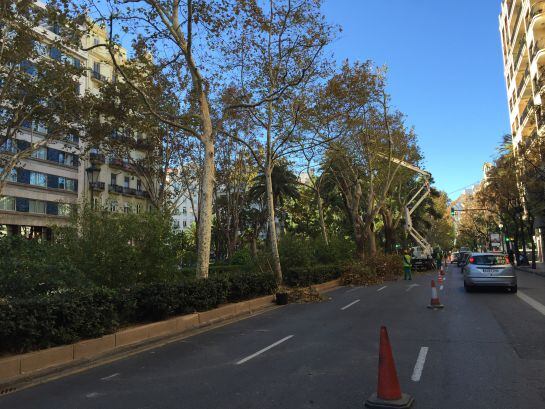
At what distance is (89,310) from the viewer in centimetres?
836

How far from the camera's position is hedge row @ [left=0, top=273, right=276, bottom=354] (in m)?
7.15

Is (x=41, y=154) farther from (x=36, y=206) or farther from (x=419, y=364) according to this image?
(x=419, y=364)

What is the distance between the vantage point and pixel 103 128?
84.8 ft

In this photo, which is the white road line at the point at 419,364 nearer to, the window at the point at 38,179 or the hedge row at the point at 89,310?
the hedge row at the point at 89,310

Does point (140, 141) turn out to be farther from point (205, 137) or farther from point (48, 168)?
point (48, 168)

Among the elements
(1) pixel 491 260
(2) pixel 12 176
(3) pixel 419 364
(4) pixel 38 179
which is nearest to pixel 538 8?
(1) pixel 491 260

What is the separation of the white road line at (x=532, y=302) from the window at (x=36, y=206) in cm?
3975

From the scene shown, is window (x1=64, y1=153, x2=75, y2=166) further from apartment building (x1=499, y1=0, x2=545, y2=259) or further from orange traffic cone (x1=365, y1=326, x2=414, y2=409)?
orange traffic cone (x1=365, y1=326, x2=414, y2=409)

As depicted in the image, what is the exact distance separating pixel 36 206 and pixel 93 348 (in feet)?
130

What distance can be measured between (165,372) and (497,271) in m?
14.9

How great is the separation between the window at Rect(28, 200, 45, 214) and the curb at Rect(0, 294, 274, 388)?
3599 centimetres

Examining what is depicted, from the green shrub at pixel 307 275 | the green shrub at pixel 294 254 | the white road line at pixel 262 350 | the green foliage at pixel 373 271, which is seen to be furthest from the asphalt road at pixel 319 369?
the green foliage at pixel 373 271

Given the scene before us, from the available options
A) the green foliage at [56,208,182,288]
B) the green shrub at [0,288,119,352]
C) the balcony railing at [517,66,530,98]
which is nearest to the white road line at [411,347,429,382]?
the green shrub at [0,288,119,352]

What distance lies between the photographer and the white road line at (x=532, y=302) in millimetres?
13279
